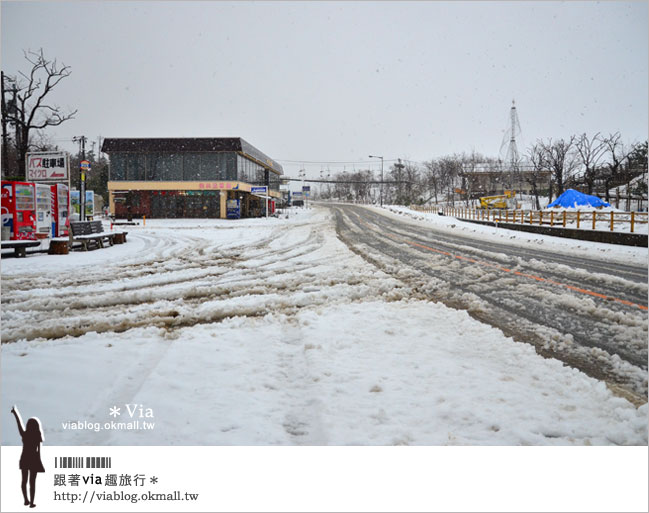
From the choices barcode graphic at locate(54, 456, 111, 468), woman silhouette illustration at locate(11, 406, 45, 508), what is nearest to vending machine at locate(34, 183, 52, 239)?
woman silhouette illustration at locate(11, 406, 45, 508)

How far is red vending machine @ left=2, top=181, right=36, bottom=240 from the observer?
1467 cm

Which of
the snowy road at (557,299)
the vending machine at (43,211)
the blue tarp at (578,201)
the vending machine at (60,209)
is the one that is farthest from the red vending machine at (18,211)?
the blue tarp at (578,201)

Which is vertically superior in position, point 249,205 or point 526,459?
point 249,205

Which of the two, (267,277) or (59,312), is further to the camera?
(267,277)

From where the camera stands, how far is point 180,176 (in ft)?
110

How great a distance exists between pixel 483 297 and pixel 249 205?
41.1 meters

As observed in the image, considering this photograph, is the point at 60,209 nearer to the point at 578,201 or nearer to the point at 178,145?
the point at 178,145

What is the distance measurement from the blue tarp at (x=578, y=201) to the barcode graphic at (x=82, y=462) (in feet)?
129

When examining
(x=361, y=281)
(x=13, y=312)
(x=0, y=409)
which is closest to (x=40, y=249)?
(x=13, y=312)

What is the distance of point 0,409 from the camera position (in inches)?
113

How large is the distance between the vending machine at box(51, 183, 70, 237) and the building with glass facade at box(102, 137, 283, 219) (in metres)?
6.97

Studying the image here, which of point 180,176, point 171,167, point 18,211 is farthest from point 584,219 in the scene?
point 180,176

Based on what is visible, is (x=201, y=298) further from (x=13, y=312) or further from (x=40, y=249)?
(x=40, y=249)

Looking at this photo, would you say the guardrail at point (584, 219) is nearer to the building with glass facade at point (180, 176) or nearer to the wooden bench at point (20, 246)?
the wooden bench at point (20, 246)
